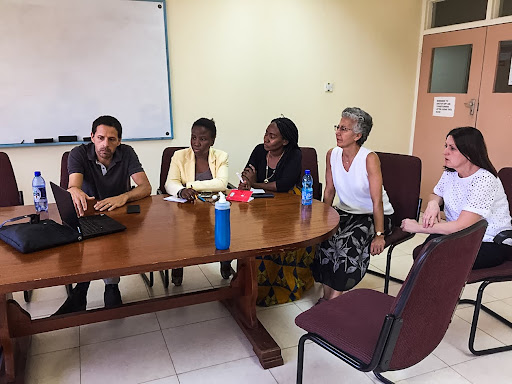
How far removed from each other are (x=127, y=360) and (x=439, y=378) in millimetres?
1554

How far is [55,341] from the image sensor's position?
87.9 inches

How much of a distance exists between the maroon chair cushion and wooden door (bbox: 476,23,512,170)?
2927mm

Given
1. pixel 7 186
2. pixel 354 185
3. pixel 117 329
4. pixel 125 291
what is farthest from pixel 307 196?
pixel 7 186

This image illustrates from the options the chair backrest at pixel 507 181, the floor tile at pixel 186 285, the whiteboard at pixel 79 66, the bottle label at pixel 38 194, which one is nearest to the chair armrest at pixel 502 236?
the chair backrest at pixel 507 181

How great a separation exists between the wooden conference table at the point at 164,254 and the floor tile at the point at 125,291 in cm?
61

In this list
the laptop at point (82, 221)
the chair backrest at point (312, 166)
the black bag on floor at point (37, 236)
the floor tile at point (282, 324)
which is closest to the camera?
the black bag on floor at point (37, 236)

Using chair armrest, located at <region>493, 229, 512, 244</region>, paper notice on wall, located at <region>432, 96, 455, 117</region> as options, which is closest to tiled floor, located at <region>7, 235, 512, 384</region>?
chair armrest, located at <region>493, 229, 512, 244</region>

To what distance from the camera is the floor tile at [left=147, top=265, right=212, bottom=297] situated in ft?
9.21

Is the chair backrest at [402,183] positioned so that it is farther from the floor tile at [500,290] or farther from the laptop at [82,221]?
the laptop at [82,221]

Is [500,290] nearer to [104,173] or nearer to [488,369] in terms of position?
[488,369]

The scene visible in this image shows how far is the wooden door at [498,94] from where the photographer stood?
382 cm

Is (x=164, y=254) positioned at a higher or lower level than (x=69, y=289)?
higher

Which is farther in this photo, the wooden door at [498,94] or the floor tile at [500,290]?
the wooden door at [498,94]

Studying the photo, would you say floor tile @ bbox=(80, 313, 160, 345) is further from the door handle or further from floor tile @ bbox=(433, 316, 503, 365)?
the door handle
